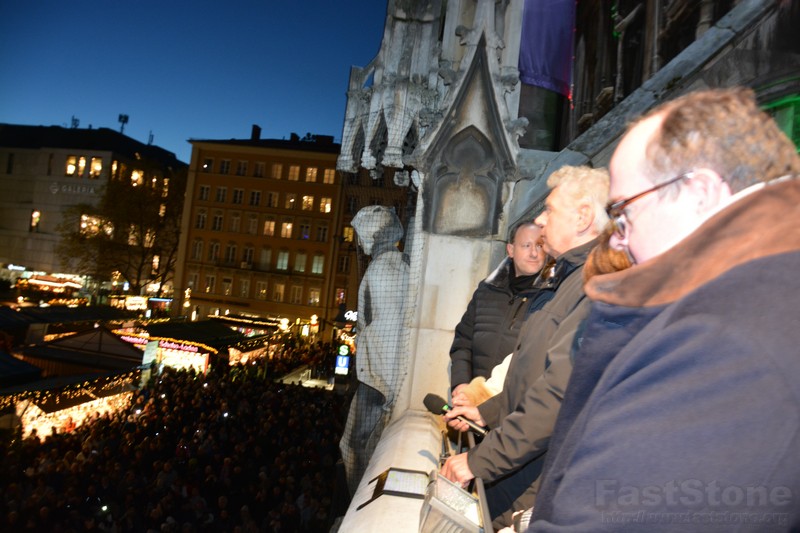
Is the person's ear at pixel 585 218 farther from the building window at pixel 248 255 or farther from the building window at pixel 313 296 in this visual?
the building window at pixel 248 255

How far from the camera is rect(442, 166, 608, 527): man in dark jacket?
1802mm

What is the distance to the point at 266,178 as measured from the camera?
42.8 meters

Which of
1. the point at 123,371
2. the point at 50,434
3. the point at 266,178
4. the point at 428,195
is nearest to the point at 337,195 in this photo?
the point at 266,178

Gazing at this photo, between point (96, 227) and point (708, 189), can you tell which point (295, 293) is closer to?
point (96, 227)

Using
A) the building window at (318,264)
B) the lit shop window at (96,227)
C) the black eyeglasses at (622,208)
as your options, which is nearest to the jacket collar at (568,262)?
the black eyeglasses at (622,208)

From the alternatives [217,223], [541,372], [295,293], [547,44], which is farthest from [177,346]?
[217,223]

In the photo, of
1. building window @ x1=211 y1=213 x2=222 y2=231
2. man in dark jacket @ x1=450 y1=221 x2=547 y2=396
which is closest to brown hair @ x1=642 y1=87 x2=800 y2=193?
man in dark jacket @ x1=450 y1=221 x2=547 y2=396

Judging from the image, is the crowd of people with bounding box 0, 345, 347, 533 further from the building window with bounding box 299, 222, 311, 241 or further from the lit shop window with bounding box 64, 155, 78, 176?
the lit shop window with bounding box 64, 155, 78, 176

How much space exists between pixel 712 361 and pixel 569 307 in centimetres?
120

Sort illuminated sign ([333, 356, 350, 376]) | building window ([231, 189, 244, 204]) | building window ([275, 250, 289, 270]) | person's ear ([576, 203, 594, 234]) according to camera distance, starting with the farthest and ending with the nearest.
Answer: building window ([231, 189, 244, 204])
building window ([275, 250, 289, 270])
illuminated sign ([333, 356, 350, 376])
person's ear ([576, 203, 594, 234])

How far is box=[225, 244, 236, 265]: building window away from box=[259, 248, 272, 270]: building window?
2.49 m

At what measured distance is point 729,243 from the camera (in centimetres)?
87

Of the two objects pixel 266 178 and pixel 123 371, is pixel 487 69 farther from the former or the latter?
pixel 266 178

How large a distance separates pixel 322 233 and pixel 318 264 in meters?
2.67
